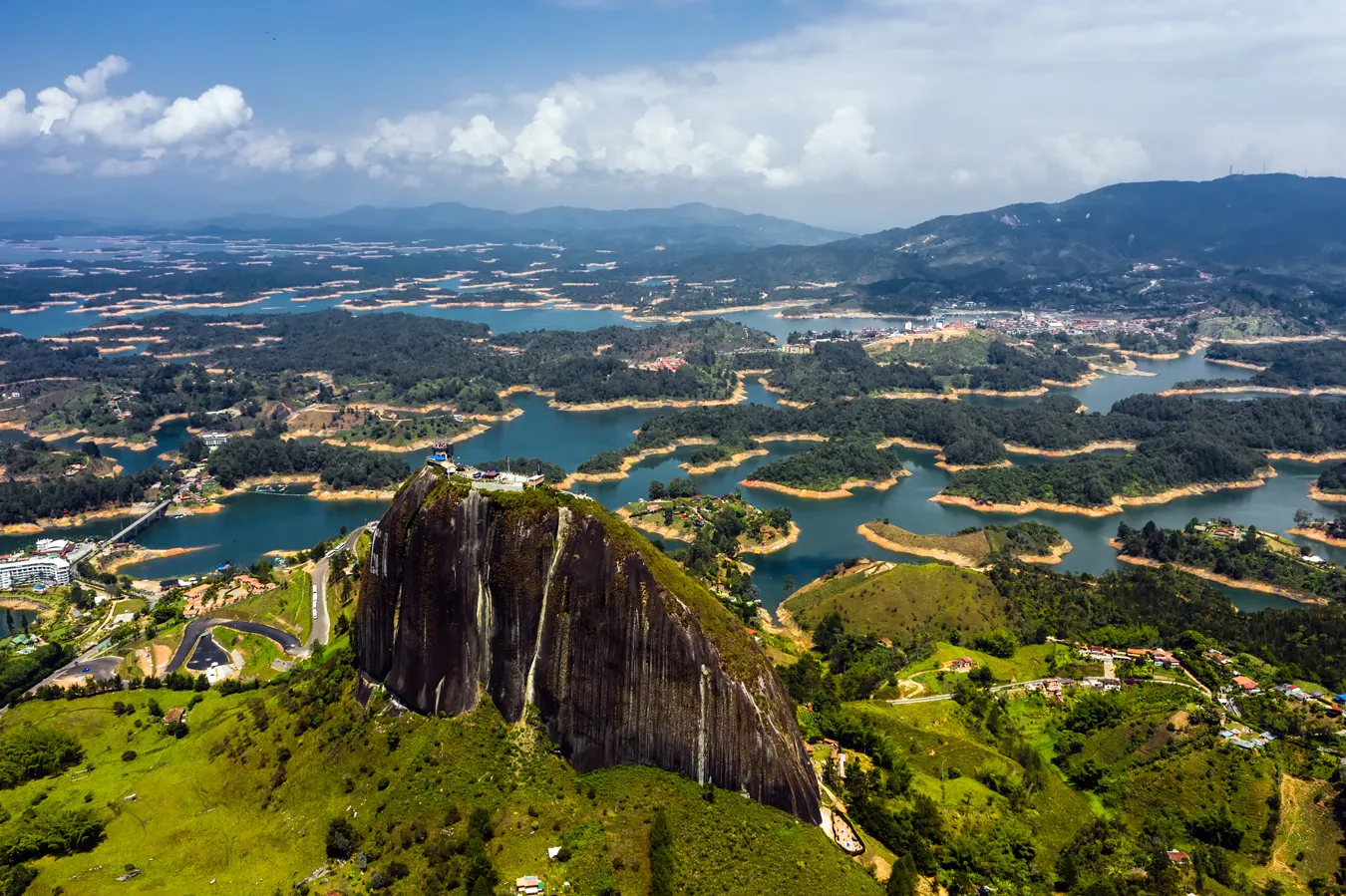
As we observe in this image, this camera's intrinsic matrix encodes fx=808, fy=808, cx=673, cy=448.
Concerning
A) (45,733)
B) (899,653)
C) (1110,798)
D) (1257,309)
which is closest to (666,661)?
(1110,798)

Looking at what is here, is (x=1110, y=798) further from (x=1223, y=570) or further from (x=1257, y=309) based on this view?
(x=1257, y=309)

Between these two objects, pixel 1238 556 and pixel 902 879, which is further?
pixel 1238 556

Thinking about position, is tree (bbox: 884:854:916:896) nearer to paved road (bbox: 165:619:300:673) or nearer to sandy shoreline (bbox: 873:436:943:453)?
paved road (bbox: 165:619:300:673)

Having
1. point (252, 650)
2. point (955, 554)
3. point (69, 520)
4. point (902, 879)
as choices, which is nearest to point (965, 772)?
point (902, 879)

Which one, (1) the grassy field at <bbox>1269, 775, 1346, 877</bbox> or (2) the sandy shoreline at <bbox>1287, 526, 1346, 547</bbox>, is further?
(2) the sandy shoreline at <bbox>1287, 526, 1346, 547</bbox>

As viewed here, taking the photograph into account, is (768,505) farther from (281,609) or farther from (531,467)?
(281,609)

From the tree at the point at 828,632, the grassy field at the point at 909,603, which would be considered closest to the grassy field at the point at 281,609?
the tree at the point at 828,632

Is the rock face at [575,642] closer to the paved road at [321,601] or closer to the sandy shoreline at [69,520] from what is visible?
the paved road at [321,601]

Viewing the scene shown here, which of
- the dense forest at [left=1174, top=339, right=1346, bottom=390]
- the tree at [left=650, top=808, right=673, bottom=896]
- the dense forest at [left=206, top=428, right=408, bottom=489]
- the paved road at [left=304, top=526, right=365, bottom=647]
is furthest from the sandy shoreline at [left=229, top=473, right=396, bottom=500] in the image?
the dense forest at [left=1174, top=339, right=1346, bottom=390]
